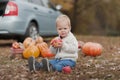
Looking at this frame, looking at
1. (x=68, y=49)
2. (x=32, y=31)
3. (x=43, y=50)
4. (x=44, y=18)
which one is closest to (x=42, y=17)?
(x=44, y=18)

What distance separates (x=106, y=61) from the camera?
28.2 ft

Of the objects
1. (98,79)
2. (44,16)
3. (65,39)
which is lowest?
(98,79)

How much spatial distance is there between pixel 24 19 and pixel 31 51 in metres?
3.29

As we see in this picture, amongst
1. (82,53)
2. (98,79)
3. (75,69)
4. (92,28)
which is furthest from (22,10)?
(92,28)

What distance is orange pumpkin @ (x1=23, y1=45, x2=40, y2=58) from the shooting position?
923 cm

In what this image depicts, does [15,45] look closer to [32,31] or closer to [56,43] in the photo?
[56,43]

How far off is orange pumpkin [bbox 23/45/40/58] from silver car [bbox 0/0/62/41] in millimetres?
2631

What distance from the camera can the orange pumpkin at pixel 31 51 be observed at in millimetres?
9227

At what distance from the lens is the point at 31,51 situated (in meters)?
9.29

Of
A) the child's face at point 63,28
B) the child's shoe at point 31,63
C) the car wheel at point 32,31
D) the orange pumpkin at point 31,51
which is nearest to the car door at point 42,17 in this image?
the car wheel at point 32,31

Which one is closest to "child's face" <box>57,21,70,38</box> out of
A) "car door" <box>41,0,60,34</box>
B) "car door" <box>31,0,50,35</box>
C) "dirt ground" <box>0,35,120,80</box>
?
"dirt ground" <box>0,35,120,80</box>

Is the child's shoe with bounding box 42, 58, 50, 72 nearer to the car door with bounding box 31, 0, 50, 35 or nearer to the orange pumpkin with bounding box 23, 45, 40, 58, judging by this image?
the orange pumpkin with bounding box 23, 45, 40, 58

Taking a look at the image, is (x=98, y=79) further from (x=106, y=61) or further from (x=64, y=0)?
(x=64, y=0)

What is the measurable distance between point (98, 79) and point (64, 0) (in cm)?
2215
